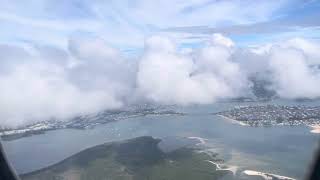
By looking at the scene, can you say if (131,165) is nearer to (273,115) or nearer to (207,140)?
(207,140)

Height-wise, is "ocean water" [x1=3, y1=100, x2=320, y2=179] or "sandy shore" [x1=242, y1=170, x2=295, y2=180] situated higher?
"ocean water" [x1=3, y1=100, x2=320, y2=179]

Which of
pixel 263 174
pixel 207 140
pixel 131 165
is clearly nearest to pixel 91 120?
pixel 207 140

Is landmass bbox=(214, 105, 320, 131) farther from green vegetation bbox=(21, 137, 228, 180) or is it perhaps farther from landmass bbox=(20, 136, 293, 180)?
green vegetation bbox=(21, 137, 228, 180)

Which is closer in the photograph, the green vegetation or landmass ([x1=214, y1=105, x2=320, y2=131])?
the green vegetation

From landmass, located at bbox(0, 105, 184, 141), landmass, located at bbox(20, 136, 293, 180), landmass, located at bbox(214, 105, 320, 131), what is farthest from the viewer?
landmass, located at bbox(214, 105, 320, 131)

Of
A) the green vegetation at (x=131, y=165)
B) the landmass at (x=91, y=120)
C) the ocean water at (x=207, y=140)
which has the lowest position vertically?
the green vegetation at (x=131, y=165)

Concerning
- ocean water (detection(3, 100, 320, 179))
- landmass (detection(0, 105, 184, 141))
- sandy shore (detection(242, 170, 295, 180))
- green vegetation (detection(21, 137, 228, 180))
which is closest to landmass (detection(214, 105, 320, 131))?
ocean water (detection(3, 100, 320, 179))

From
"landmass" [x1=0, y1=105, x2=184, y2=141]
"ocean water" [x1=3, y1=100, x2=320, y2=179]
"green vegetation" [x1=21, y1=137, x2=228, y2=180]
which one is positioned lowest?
"green vegetation" [x1=21, y1=137, x2=228, y2=180]

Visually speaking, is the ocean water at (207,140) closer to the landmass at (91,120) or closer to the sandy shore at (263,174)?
the sandy shore at (263,174)

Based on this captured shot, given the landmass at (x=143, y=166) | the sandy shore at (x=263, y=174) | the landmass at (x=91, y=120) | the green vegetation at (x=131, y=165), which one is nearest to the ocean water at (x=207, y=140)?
the sandy shore at (x=263, y=174)
